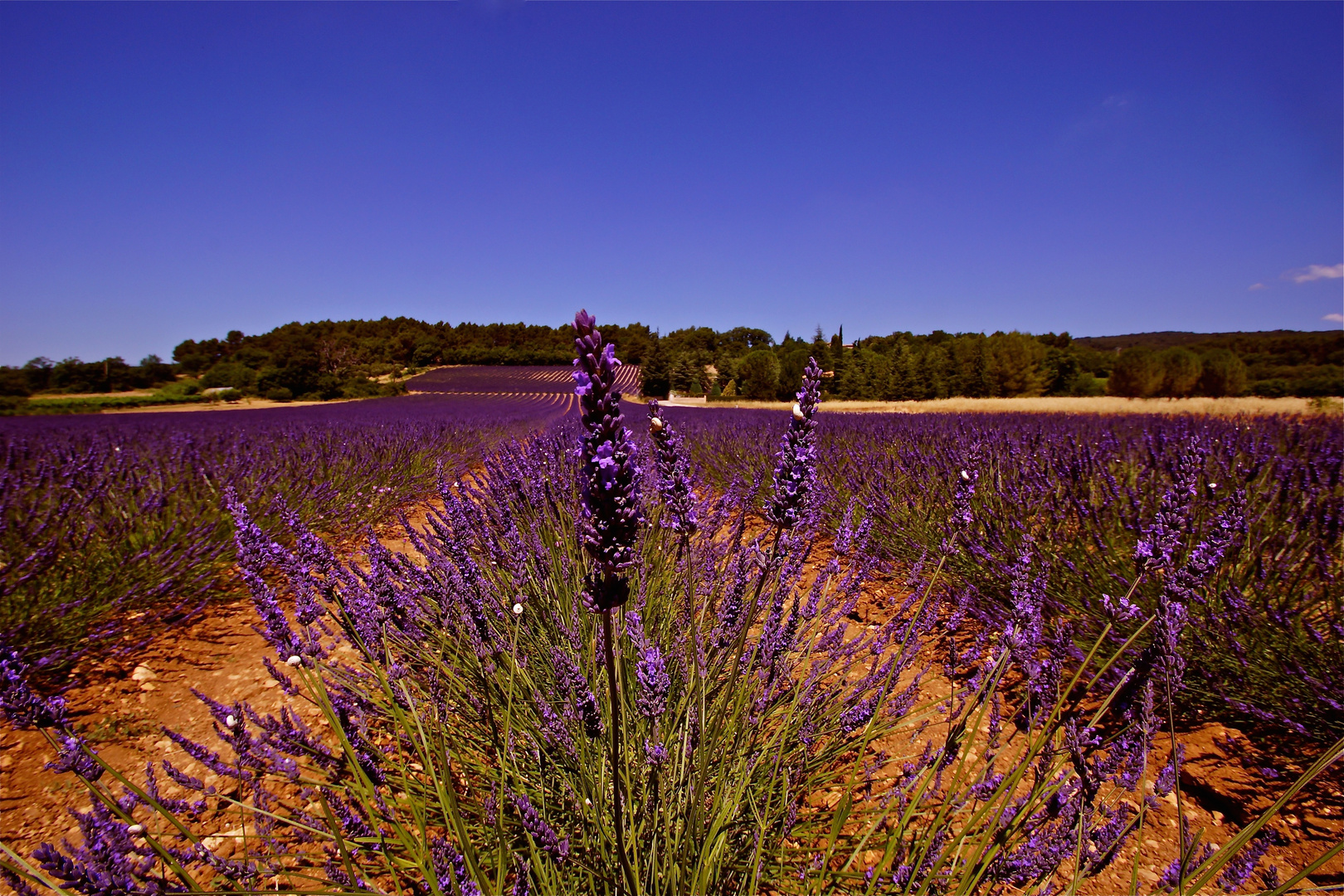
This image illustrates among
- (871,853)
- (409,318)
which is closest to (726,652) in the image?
(871,853)

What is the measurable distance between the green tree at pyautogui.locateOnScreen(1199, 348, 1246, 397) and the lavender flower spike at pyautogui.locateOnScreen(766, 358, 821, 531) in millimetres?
53460

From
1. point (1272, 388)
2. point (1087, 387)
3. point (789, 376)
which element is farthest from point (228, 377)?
point (1272, 388)

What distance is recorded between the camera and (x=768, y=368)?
41.6 m

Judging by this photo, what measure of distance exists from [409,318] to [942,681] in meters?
80.9

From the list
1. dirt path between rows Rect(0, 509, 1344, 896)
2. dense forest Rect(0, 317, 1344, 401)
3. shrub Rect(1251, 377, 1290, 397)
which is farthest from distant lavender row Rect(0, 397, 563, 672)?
shrub Rect(1251, 377, 1290, 397)

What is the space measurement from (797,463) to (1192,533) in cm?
236

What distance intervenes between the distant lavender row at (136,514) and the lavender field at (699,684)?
35 mm

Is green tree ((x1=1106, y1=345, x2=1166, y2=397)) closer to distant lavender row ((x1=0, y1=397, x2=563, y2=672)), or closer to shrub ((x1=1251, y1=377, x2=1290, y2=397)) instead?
shrub ((x1=1251, y1=377, x2=1290, y2=397))

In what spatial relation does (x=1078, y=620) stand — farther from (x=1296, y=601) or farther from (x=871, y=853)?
(x=871, y=853)

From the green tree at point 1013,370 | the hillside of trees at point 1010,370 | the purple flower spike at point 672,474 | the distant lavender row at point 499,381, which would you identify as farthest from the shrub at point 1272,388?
the purple flower spike at point 672,474

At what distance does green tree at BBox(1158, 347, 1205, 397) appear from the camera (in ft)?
128

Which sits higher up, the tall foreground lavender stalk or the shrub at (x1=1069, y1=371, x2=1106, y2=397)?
the shrub at (x1=1069, y1=371, x2=1106, y2=397)

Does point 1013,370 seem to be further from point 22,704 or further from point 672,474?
point 22,704

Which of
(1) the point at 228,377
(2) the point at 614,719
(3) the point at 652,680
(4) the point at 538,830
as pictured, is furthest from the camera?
(1) the point at 228,377
